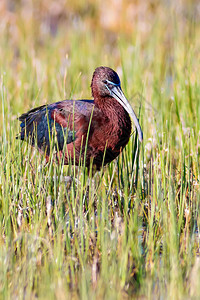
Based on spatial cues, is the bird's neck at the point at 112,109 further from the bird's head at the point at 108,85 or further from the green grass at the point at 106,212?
the green grass at the point at 106,212

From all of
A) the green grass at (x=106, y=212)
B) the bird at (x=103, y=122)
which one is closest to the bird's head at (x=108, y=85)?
the bird at (x=103, y=122)


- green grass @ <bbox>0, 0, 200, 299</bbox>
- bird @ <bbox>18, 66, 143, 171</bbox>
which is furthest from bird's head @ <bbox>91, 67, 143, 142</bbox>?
green grass @ <bbox>0, 0, 200, 299</bbox>

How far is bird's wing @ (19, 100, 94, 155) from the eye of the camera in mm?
3822

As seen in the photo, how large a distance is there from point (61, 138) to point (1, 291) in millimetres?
1803

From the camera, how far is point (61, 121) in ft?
13.2

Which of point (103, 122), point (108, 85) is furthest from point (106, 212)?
point (108, 85)

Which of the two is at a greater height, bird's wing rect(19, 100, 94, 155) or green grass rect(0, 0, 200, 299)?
bird's wing rect(19, 100, 94, 155)

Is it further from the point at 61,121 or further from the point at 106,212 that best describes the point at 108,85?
the point at 106,212

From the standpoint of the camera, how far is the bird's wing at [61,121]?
382cm

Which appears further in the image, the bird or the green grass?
the bird

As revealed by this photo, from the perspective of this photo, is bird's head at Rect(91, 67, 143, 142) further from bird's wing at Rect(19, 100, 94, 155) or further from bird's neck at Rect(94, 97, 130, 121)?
bird's wing at Rect(19, 100, 94, 155)

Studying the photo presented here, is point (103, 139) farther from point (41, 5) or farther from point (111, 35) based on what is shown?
point (41, 5)

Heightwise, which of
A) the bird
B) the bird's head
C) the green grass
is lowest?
the green grass

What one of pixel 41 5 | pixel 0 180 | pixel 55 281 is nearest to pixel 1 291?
pixel 55 281
